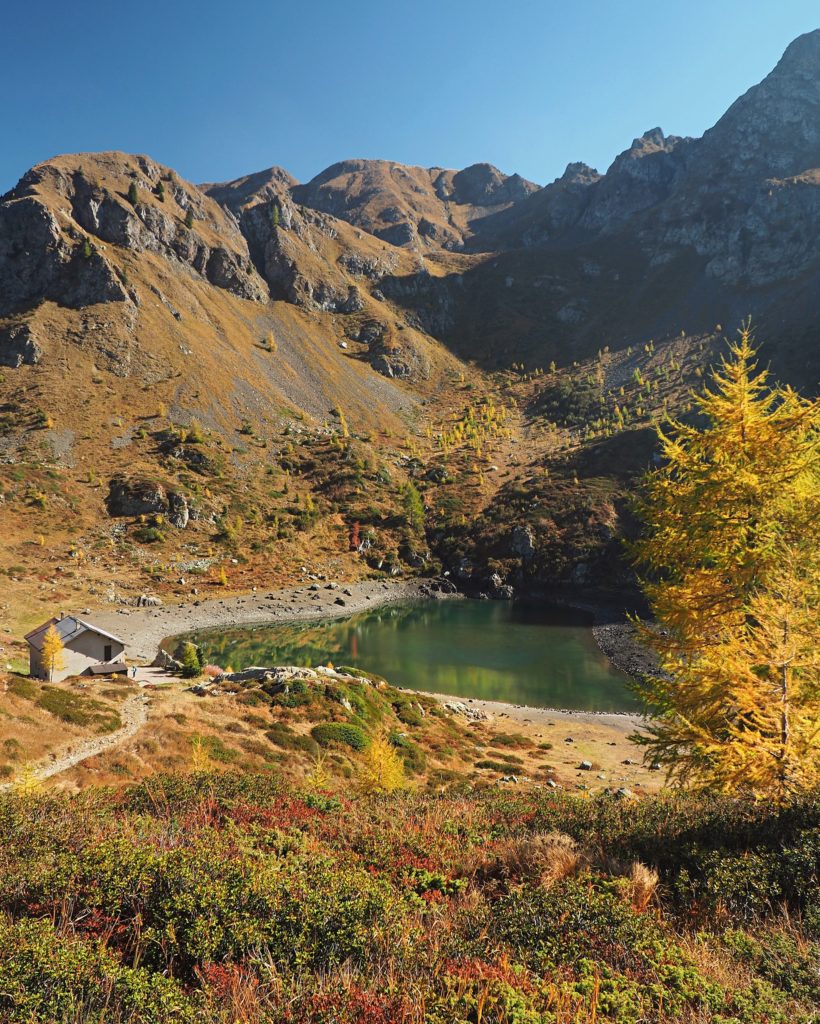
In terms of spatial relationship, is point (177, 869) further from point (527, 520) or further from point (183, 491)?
point (527, 520)

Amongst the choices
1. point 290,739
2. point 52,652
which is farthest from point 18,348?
point 290,739

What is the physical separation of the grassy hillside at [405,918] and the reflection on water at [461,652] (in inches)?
1768

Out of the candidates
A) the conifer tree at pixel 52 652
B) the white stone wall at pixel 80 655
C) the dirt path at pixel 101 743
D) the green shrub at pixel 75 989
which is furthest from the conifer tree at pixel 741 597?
the white stone wall at pixel 80 655

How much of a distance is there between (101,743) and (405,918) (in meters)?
24.5

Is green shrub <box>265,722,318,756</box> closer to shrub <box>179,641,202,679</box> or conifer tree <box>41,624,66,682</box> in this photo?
shrub <box>179,641,202,679</box>

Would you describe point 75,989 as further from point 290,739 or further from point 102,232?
point 102,232

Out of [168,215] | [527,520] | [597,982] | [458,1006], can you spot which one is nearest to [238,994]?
[458,1006]

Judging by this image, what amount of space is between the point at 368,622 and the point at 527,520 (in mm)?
45469

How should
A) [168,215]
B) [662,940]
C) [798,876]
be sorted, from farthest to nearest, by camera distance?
[168,215], [798,876], [662,940]

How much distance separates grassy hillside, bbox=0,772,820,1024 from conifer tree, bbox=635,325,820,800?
1824 mm

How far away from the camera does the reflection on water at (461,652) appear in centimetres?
5366

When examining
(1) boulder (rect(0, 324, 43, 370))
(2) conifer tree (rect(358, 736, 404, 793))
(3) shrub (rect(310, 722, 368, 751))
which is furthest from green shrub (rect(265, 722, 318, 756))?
(1) boulder (rect(0, 324, 43, 370))

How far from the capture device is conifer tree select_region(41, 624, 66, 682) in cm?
3731

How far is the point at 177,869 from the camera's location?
6180mm
